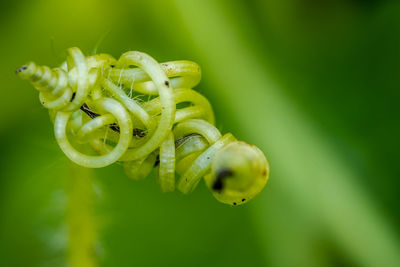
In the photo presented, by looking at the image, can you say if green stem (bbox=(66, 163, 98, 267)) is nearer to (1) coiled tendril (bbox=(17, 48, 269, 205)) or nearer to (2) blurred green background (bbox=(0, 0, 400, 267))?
(2) blurred green background (bbox=(0, 0, 400, 267))

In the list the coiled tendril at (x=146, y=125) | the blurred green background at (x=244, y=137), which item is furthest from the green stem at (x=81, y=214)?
the coiled tendril at (x=146, y=125)

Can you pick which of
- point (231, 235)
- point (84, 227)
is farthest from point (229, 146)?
point (231, 235)

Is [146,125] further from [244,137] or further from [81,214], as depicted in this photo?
[244,137]

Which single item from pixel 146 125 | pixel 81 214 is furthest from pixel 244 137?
pixel 146 125

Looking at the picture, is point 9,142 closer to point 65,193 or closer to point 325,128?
point 65,193

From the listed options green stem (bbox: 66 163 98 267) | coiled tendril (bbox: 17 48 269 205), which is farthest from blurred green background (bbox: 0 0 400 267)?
coiled tendril (bbox: 17 48 269 205)

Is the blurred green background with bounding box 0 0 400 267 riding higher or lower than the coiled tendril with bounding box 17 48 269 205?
lower

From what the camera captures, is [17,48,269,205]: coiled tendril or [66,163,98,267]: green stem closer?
[17,48,269,205]: coiled tendril
